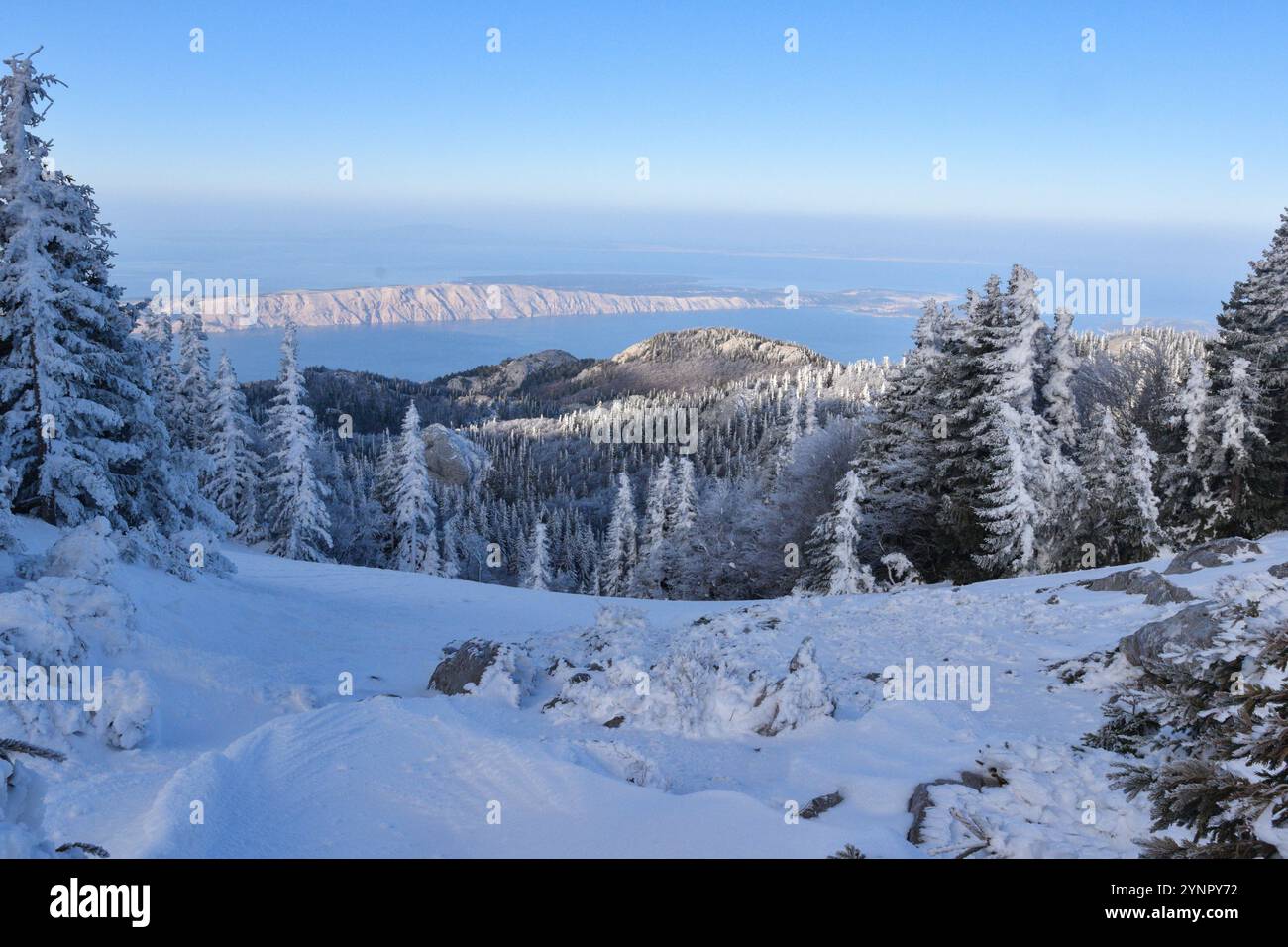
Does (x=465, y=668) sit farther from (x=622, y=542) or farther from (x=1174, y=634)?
(x=622, y=542)

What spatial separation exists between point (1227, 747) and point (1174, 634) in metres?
5.29

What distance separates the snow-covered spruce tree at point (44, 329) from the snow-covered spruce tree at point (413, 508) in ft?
66.4

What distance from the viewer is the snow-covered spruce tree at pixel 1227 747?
12.0ft

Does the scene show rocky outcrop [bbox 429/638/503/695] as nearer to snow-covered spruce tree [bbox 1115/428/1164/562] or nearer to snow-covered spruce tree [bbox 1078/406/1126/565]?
snow-covered spruce tree [bbox 1115/428/1164/562]

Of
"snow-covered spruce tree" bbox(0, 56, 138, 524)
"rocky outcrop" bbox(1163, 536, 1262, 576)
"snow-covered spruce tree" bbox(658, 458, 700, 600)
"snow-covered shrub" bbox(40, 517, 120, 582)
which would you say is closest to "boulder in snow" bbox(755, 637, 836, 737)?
"rocky outcrop" bbox(1163, 536, 1262, 576)

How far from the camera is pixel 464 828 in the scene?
5062 mm

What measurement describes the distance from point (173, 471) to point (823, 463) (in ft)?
77.9

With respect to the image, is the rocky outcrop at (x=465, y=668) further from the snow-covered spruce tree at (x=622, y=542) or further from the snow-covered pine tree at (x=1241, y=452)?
the snow-covered spruce tree at (x=622, y=542)

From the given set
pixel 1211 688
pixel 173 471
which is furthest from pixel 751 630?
pixel 173 471

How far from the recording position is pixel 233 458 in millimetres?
36094

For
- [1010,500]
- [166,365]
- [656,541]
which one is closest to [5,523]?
[1010,500]

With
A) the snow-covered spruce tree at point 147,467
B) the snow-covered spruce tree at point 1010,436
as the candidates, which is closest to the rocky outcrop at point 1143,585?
the snow-covered spruce tree at point 1010,436

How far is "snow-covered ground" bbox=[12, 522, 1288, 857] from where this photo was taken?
502 centimetres
